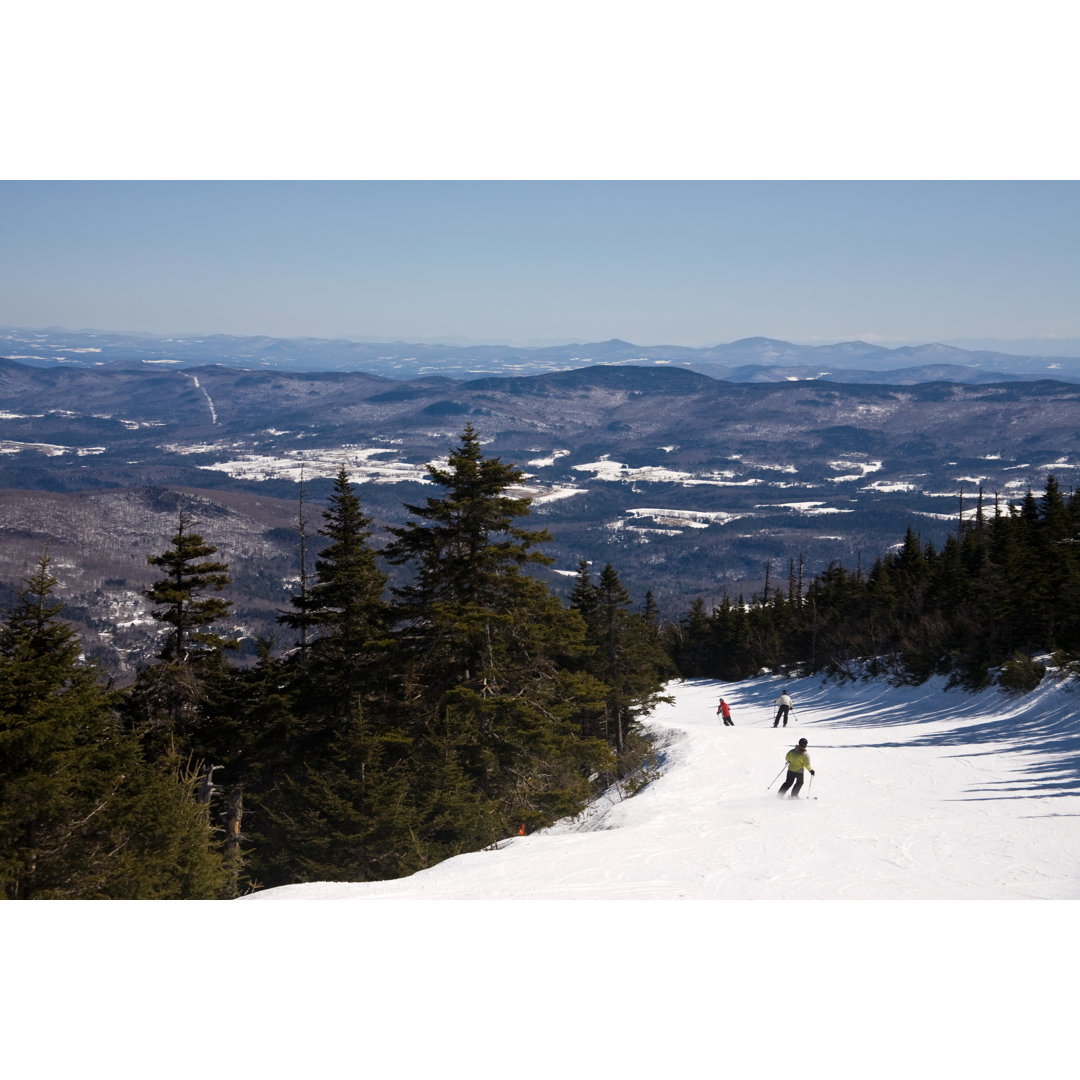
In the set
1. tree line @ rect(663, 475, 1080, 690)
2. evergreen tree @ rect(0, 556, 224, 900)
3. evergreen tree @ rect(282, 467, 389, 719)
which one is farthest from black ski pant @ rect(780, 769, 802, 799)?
evergreen tree @ rect(282, 467, 389, 719)

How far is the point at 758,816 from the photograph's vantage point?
14.8 m

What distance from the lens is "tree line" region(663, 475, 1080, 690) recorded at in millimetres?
26766

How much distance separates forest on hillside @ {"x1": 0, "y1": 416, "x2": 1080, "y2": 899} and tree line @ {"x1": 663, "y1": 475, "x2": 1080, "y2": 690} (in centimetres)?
16

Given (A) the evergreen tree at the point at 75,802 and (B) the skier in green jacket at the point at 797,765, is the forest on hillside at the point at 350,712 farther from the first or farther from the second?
(B) the skier in green jacket at the point at 797,765

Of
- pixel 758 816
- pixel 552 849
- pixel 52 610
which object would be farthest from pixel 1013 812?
pixel 52 610

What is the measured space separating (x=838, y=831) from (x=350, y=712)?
14202 mm

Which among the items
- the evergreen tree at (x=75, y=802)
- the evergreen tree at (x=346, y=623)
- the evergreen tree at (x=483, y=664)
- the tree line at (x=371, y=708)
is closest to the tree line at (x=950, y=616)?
the tree line at (x=371, y=708)

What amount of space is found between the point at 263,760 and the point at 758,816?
51.0 ft

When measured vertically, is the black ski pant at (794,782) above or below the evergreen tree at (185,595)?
below

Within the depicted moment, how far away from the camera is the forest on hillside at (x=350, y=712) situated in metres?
12.4

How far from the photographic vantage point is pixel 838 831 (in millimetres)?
13133

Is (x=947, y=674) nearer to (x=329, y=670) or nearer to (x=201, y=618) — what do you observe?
(x=329, y=670)

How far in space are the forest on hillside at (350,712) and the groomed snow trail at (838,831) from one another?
6.68 feet

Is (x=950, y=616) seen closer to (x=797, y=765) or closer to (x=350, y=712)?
(x=797, y=765)
